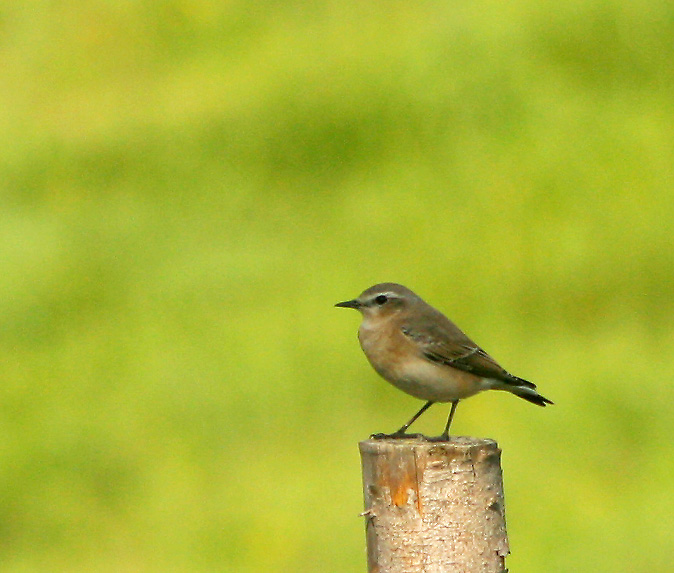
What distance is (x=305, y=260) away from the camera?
16156 mm

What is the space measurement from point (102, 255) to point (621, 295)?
7.21 meters

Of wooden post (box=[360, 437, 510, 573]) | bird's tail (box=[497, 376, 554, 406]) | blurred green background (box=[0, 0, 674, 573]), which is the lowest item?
wooden post (box=[360, 437, 510, 573])

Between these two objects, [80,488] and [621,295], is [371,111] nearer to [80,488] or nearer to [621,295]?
[621,295]

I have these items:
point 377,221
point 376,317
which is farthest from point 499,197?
point 376,317

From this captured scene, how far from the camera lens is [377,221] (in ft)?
54.1

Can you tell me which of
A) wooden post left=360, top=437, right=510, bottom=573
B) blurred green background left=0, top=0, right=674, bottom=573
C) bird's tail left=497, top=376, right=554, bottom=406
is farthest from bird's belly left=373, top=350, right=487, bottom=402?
blurred green background left=0, top=0, right=674, bottom=573

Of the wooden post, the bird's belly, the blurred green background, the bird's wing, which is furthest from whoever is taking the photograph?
the blurred green background

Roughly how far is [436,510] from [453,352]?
2740 mm

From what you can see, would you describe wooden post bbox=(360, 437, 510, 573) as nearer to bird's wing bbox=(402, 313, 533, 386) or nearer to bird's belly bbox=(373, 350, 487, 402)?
bird's belly bbox=(373, 350, 487, 402)

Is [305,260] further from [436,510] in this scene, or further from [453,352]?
[436,510]

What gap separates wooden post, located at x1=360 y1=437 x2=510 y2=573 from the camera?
5297 mm

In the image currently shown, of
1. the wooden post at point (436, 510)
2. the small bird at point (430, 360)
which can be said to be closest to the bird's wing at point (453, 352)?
the small bird at point (430, 360)

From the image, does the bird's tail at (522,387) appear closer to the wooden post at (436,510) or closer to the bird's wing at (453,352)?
the bird's wing at (453,352)

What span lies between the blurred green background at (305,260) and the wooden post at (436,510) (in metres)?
7.32
